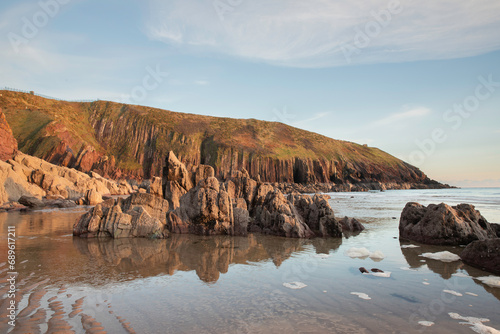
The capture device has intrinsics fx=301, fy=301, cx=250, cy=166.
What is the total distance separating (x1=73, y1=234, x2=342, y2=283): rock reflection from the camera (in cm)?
1088

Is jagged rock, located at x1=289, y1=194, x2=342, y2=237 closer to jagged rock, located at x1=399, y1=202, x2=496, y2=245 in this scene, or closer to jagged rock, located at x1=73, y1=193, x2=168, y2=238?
jagged rock, located at x1=399, y1=202, x2=496, y2=245

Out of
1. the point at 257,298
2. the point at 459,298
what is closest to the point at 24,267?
the point at 257,298

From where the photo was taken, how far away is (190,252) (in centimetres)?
1370

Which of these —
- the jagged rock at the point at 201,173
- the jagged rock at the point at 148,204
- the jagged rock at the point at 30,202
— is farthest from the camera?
the jagged rock at the point at 30,202

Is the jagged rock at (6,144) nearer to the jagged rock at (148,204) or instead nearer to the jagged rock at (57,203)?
the jagged rock at (57,203)

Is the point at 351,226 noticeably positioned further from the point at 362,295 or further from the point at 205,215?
the point at 362,295

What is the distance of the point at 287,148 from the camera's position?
13262 cm

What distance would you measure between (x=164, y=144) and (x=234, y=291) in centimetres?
12147

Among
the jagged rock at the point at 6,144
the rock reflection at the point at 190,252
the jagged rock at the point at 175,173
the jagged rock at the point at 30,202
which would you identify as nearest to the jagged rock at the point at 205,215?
the rock reflection at the point at 190,252

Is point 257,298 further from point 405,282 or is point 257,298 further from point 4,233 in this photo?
point 4,233

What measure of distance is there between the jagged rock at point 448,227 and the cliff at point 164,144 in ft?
302

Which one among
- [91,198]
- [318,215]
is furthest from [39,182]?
[318,215]

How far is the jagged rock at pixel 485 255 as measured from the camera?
35.3 ft

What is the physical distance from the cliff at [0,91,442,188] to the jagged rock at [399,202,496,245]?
9210 centimetres
